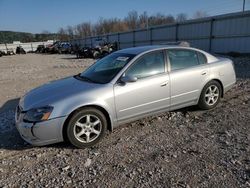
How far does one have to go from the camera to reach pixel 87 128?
13.3 feet

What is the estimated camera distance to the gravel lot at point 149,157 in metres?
3.12

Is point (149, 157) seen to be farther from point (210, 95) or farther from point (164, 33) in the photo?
point (164, 33)

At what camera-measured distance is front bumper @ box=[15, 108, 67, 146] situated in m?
3.76

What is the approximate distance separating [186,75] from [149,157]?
2021 millimetres

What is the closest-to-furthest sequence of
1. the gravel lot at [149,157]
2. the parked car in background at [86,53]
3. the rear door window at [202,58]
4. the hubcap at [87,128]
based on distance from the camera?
the gravel lot at [149,157]
the hubcap at [87,128]
the rear door window at [202,58]
the parked car in background at [86,53]

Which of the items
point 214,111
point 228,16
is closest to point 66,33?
point 228,16

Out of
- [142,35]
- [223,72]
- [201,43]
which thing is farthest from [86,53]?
[223,72]

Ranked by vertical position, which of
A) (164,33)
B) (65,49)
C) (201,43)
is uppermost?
(164,33)

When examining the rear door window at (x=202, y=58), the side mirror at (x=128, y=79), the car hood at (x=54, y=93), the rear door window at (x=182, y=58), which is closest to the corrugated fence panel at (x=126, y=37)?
the rear door window at (x=202, y=58)

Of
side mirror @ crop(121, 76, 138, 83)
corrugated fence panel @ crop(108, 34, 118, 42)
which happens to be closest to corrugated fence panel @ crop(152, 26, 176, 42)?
corrugated fence panel @ crop(108, 34, 118, 42)

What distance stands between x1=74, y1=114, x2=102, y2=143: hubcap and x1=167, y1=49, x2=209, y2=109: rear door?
160 centimetres

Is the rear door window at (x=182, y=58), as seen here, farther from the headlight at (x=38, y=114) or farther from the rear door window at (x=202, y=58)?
the headlight at (x=38, y=114)

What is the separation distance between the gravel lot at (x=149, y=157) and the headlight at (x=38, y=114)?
1.88ft

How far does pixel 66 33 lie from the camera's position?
108 meters
